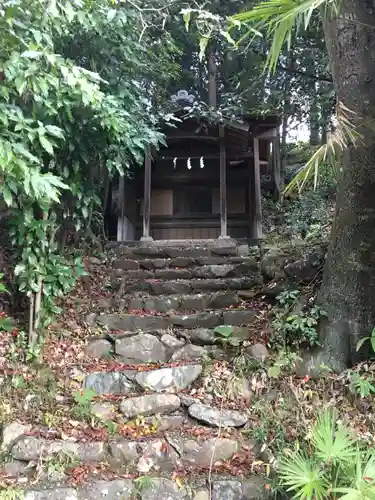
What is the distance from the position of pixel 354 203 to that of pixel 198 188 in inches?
276

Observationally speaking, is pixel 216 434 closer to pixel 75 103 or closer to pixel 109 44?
pixel 75 103

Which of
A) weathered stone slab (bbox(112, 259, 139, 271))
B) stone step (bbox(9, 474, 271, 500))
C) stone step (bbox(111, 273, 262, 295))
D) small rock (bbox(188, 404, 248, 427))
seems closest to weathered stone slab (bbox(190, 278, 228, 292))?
stone step (bbox(111, 273, 262, 295))

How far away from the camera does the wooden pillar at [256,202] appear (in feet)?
28.7

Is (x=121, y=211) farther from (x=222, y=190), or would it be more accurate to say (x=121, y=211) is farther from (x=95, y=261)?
(x=95, y=261)

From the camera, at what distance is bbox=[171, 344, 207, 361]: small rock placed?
4254 millimetres

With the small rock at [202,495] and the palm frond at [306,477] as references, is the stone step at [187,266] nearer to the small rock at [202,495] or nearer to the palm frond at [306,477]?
the small rock at [202,495]

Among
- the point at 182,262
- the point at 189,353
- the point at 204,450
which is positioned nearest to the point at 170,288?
the point at 182,262

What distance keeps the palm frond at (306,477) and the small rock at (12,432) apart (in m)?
1.96

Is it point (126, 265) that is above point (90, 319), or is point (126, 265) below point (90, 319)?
above

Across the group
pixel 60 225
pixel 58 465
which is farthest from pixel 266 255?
pixel 58 465

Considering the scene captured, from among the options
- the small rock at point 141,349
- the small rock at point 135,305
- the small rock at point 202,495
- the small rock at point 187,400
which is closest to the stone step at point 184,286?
the small rock at point 135,305

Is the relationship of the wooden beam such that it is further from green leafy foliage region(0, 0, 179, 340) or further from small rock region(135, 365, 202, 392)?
small rock region(135, 365, 202, 392)

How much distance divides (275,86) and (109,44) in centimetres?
525

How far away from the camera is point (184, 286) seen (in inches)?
221
